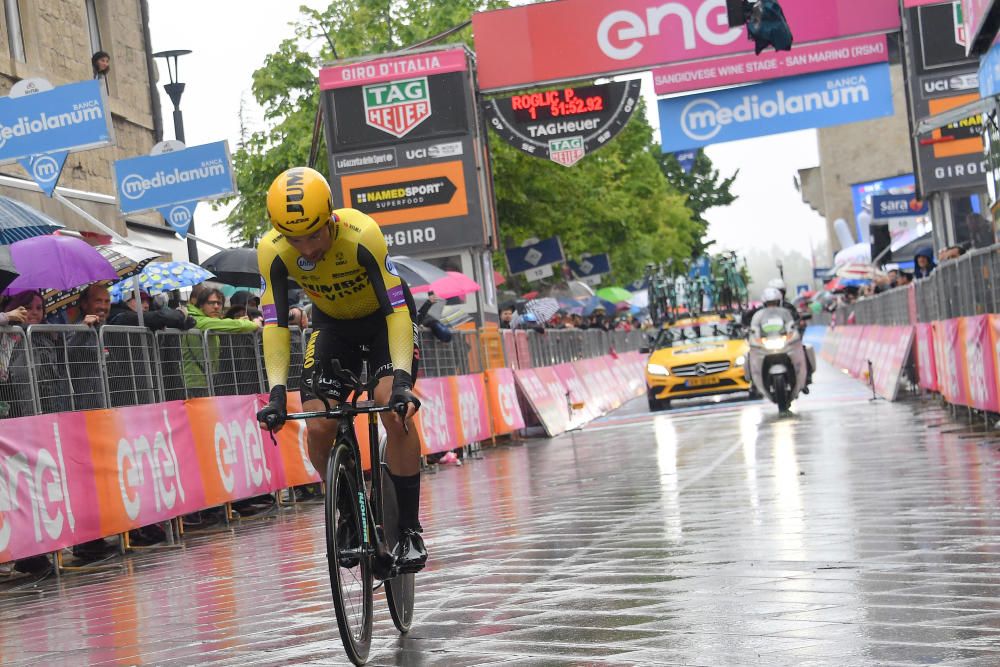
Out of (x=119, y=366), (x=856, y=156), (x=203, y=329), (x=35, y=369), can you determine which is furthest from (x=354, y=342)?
(x=856, y=156)

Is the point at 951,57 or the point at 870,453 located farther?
the point at 951,57

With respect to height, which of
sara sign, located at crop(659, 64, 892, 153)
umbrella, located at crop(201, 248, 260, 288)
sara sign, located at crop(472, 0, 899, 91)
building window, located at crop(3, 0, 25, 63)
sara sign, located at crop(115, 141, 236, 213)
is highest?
building window, located at crop(3, 0, 25, 63)

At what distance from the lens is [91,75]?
25438 mm

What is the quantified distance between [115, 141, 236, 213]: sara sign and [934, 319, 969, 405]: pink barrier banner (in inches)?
328

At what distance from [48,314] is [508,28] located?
1396 cm

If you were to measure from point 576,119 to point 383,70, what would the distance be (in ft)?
10.9

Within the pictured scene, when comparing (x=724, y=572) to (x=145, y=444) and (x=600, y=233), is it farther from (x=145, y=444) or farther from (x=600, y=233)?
(x=600, y=233)

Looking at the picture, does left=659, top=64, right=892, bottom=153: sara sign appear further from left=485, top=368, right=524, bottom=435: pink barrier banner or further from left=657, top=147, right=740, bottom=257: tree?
left=657, top=147, right=740, bottom=257: tree

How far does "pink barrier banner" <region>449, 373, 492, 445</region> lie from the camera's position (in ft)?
70.1

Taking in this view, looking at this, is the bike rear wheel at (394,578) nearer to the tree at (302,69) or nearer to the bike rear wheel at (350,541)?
the bike rear wheel at (350,541)

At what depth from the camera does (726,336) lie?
30.2m

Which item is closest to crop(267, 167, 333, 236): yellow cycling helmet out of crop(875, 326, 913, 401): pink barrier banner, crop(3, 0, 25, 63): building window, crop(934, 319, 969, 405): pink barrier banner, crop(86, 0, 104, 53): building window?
crop(934, 319, 969, 405): pink barrier banner

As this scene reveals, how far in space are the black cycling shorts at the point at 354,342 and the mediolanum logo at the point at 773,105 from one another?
19.6 m

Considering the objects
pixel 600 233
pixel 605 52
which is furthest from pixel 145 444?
pixel 600 233
